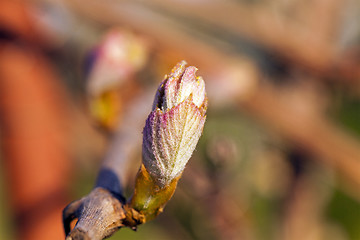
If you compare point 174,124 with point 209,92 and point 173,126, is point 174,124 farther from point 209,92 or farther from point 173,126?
point 209,92

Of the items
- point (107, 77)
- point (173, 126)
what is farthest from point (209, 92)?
point (173, 126)

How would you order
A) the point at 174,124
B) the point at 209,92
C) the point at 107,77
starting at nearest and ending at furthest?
the point at 174,124
the point at 107,77
the point at 209,92

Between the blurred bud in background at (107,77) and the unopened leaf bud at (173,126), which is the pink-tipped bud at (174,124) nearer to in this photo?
the unopened leaf bud at (173,126)

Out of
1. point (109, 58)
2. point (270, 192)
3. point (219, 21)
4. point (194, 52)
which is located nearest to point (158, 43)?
point (194, 52)

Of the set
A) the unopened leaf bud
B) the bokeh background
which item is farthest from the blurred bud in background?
the unopened leaf bud

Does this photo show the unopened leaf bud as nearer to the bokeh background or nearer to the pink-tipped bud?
the pink-tipped bud

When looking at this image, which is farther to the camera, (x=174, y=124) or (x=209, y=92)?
(x=209, y=92)

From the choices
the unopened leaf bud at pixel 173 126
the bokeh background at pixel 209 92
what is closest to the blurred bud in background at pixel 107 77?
the bokeh background at pixel 209 92

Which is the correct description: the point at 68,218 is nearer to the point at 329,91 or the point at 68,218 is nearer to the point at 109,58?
the point at 109,58
